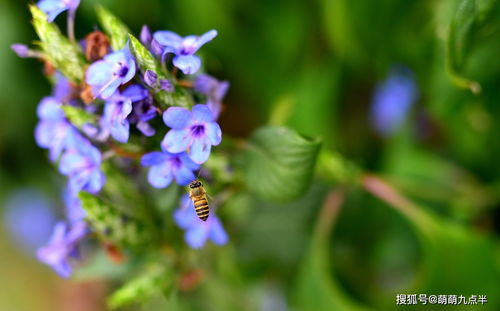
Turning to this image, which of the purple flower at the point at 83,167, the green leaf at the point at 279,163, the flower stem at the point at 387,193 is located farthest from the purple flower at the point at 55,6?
the flower stem at the point at 387,193

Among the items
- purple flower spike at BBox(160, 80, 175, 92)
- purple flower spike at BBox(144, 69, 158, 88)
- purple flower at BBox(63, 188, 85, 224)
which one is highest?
purple flower spike at BBox(160, 80, 175, 92)

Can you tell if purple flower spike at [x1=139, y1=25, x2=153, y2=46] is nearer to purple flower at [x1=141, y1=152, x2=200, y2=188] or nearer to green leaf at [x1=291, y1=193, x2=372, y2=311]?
purple flower at [x1=141, y1=152, x2=200, y2=188]

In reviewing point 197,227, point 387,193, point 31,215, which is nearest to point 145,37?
point 197,227

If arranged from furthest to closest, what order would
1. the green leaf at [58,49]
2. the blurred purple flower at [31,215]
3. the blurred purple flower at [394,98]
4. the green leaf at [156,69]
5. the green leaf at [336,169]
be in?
the blurred purple flower at [31,215], the blurred purple flower at [394,98], the green leaf at [336,169], the green leaf at [58,49], the green leaf at [156,69]

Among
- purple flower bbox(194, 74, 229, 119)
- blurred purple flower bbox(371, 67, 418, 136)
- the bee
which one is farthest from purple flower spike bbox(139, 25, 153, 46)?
blurred purple flower bbox(371, 67, 418, 136)

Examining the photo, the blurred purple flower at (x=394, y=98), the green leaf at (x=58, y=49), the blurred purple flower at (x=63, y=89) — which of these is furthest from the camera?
the blurred purple flower at (x=394, y=98)

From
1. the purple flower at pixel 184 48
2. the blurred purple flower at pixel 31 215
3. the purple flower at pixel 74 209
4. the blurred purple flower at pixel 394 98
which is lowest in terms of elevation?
the purple flower at pixel 74 209

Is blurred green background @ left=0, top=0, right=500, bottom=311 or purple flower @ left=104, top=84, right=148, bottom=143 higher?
blurred green background @ left=0, top=0, right=500, bottom=311

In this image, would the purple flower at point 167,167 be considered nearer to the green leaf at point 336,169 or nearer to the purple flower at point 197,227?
the purple flower at point 197,227
